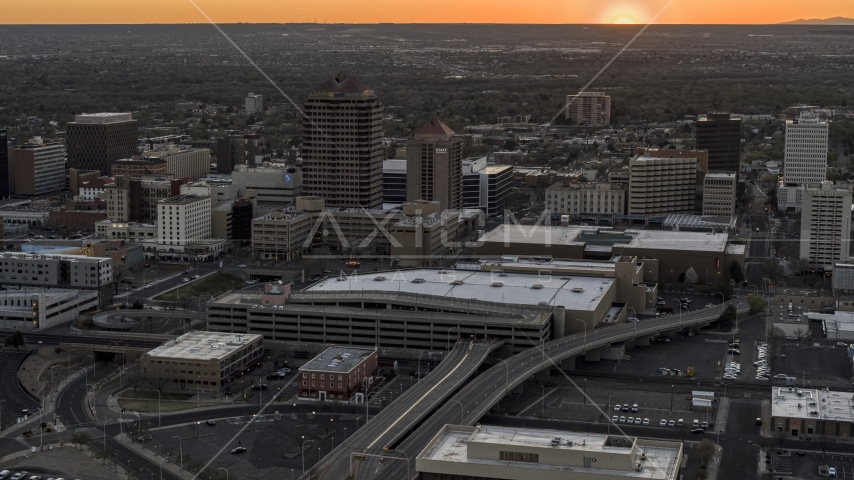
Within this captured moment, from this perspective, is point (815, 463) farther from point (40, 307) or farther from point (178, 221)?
point (178, 221)

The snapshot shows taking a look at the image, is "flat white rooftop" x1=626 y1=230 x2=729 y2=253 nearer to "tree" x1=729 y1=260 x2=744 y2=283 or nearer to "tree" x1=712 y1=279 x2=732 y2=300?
"tree" x1=729 y1=260 x2=744 y2=283

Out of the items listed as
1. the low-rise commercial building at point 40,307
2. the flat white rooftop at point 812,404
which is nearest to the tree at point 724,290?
the flat white rooftop at point 812,404

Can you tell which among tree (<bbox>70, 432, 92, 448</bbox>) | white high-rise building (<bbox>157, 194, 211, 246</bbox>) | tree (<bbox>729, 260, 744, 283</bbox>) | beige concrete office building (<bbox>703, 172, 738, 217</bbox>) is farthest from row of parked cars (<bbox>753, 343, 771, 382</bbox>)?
white high-rise building (<bbox>157, 194, 211, 246</bbox>)

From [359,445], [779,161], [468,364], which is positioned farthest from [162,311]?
[779,161]

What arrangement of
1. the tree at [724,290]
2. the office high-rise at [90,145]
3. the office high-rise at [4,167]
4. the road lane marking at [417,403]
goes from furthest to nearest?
1. the office high-rise at [90,145]
2. the office high-rise at [4,167]
3. the tree at [724,290]
4. the road lane marking at [417,403]

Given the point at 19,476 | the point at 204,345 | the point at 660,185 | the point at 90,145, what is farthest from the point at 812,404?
the point at 90,145

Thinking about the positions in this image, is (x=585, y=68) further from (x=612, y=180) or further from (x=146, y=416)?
(x=146, y=416)

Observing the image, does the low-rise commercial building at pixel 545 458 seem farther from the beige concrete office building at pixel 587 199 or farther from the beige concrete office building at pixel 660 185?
the beige concrete office building at pixel 587 199
